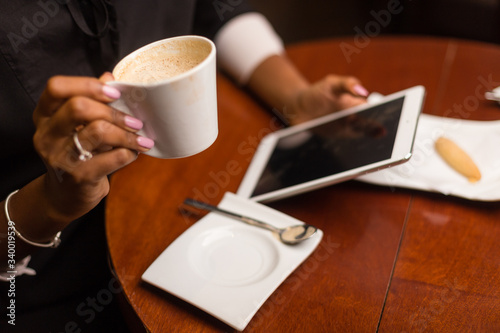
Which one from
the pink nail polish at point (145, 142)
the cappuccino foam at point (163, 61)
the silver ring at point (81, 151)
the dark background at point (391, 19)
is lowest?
the dark background at point (391, 19)

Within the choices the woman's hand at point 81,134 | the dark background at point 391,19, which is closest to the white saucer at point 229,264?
the woman's hand at point 81,134

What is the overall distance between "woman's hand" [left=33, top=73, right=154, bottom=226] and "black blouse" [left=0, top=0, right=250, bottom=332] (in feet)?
0.83

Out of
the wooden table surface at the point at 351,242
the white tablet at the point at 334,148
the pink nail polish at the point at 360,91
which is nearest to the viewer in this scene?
the wooden table surface at the point at 351,242

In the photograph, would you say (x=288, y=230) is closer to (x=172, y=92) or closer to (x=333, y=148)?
(x=333, y=148)

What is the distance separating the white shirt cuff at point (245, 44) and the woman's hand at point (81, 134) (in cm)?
65

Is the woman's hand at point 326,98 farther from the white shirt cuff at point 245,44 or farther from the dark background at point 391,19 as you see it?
the dark background at point 391,19

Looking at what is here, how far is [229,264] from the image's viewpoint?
0.65 meters

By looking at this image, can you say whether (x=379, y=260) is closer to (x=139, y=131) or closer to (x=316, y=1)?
(x=139, y=131)

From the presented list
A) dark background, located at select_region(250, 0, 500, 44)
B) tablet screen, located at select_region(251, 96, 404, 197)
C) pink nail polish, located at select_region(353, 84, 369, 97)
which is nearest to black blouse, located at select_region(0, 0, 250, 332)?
tablet screen, located at select_region(251, 96, 404, 197)

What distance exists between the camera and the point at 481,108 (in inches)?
36.4

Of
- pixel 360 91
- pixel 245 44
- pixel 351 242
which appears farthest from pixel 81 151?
pixel 245 44

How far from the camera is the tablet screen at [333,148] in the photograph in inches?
Answer: 28.5

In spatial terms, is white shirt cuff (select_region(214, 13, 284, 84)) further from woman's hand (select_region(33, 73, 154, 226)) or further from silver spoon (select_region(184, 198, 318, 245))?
woman's hand (select_region(33, 73, 154, 226))

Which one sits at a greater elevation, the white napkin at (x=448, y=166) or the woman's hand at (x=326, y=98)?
the woman's hand at (x=326, y=98)
